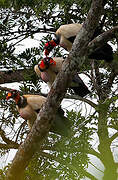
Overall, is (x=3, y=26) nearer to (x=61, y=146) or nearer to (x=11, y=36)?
(x=11, y=36)

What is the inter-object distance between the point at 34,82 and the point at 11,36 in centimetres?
58

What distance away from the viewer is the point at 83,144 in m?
1.85

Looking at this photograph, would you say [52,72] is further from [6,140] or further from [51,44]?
[6,140]

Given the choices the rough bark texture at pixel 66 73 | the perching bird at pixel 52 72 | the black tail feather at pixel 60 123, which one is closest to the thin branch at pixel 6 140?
the black tail feather at pixel 60 123

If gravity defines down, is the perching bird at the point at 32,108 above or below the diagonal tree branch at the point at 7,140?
above

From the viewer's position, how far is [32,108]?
7.88 feet

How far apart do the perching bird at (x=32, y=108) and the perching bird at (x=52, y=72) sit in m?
0.23

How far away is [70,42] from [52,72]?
12.4 inches

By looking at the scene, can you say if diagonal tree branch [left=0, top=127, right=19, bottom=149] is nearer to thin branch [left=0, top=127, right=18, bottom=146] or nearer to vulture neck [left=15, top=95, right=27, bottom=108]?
thin branch [left=0, top=127, right=18, bottom=146]

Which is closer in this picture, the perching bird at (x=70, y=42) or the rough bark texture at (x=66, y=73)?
the rough bark texture at (x=66, y=73)

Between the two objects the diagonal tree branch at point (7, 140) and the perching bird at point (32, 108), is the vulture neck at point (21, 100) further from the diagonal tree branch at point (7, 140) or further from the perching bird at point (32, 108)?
the diagonal tree branch at point (7, 140)

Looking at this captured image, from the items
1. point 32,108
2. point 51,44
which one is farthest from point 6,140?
point 51,44

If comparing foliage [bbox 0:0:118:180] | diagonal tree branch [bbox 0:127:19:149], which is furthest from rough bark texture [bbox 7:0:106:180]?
diagonal tree branch [bbox 0:127:19:149]

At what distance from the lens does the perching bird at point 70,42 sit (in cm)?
230
